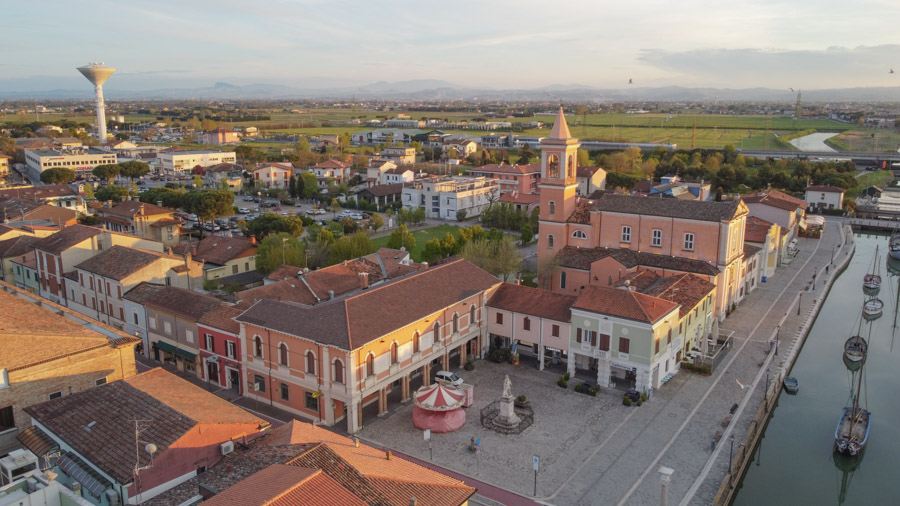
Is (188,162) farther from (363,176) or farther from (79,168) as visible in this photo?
(363,176)

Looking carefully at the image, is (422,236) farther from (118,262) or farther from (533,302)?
(533,302)

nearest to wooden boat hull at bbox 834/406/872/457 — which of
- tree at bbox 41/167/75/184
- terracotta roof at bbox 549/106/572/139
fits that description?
terracotta roof at bbox 549/106/572/139

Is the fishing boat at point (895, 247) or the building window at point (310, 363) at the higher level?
the building window at point (310, 363)

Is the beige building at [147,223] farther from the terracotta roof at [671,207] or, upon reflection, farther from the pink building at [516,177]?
the pink building at [516,177]

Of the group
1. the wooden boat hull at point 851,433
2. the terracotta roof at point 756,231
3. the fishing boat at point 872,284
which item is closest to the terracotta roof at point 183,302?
the wooden boat hull at point 851,433

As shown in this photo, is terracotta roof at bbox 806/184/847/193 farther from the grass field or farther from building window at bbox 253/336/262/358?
building window at bbox 253/336/262/358

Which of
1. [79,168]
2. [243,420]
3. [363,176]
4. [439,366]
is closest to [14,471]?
[243,420]

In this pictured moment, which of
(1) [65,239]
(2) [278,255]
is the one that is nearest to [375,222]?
(2) [278,255]
